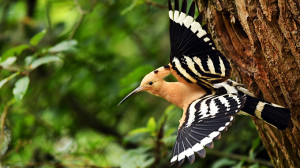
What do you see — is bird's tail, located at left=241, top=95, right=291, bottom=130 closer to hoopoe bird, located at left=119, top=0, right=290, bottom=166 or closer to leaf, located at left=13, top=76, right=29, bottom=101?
hoopoe bird, located at left=119, top=0, right=290, bottom=166

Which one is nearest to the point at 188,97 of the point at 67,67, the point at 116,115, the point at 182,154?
the point at 182,154

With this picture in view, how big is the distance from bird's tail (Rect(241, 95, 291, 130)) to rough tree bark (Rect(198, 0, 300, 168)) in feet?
0.25

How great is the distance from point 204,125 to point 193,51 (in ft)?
1.37

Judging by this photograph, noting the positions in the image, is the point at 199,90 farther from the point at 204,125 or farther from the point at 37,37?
the point at 37,37

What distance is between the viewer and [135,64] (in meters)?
4.30

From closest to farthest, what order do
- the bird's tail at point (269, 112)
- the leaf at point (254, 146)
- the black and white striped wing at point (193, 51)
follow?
the bird's tail at point (269, 112), the black and white striped wing at point (193, 51), the leaf at point (254, 146)

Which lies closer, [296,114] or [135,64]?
[296,114]

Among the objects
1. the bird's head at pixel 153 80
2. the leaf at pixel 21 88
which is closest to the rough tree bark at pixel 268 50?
the bird's head at pixel 153 80

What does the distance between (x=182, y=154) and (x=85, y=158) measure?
1.92 meters

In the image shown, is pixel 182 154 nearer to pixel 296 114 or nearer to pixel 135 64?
pixel 296 114

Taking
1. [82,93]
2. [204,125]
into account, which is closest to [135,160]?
[204,125]

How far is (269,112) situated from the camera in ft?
6.73

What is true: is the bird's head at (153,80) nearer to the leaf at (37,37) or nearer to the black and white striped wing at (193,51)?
the black and white striped wing at (193,51)

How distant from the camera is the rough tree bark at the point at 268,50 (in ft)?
6.36
